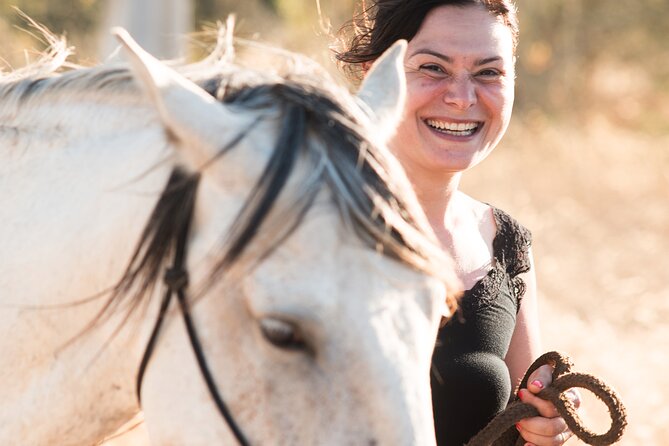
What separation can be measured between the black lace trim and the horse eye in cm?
101

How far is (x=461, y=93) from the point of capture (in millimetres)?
2572

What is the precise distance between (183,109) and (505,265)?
4.58 ft

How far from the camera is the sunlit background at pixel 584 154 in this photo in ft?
20.1

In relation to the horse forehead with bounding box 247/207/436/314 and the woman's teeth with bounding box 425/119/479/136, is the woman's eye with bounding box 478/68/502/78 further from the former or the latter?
the horse forehead with bounding box 247/207/436/314

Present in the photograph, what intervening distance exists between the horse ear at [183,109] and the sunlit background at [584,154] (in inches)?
27.6

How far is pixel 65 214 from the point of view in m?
1.74

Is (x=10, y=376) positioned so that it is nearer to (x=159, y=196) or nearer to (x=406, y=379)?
(x=159, y=196)

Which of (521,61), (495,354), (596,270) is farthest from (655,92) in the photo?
(495,354)

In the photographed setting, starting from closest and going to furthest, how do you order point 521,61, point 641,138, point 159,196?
1. point 159,196
2. point 641,138
3. point 521,61

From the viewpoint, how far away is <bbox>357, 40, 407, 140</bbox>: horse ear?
1.86 meters

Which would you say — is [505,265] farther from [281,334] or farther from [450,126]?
[281,334]

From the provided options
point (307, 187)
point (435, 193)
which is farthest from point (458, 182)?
point (307, 187)

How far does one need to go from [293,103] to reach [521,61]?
1744cm

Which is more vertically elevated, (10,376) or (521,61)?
(521,61)
